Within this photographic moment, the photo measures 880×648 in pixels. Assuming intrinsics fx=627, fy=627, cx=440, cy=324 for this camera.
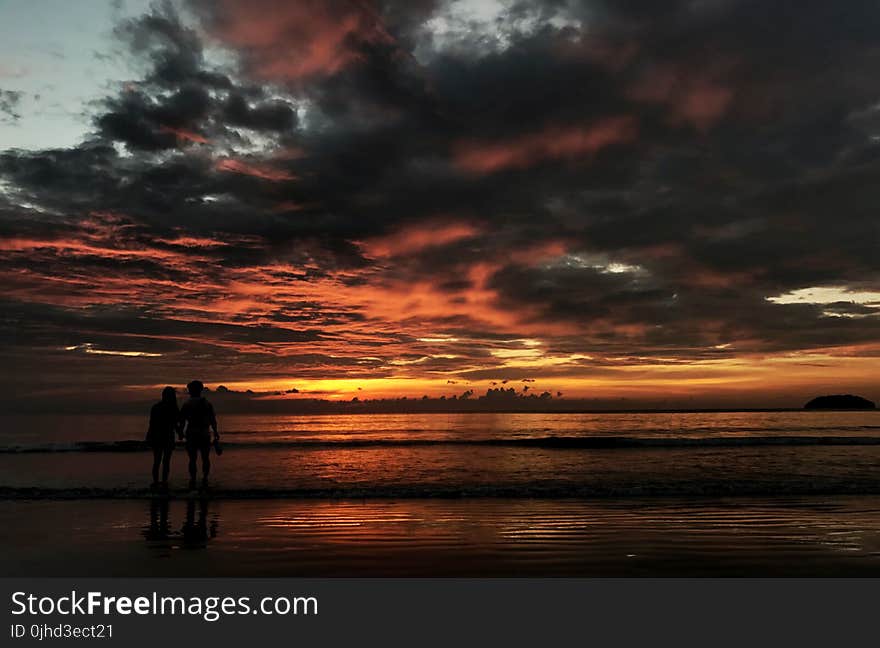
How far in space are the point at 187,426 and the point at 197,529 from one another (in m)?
6.42

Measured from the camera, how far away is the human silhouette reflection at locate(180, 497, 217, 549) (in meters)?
10.6

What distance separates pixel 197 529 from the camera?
1195cm

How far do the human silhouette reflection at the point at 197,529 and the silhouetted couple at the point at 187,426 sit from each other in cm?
287

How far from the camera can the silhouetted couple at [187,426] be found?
1728 centimetres

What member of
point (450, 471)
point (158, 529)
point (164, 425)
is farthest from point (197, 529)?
point (450, 471)

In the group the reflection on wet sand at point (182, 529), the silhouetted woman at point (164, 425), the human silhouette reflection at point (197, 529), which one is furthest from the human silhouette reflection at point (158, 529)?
the silhouetted woman at point (164, 425)

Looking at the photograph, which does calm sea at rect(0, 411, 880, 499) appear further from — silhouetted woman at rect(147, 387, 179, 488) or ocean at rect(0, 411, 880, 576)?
silhouetted woman at rect(147, 387, 179, 488)

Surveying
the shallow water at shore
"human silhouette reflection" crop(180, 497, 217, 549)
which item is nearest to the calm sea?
the shallow water at shore

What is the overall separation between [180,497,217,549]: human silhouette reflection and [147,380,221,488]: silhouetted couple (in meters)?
2.87

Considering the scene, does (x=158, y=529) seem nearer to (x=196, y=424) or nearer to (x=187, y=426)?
(x=196, y=424)

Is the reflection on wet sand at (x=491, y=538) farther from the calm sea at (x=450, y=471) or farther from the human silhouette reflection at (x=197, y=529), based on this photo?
the calm sea at (x=450, y=471)
